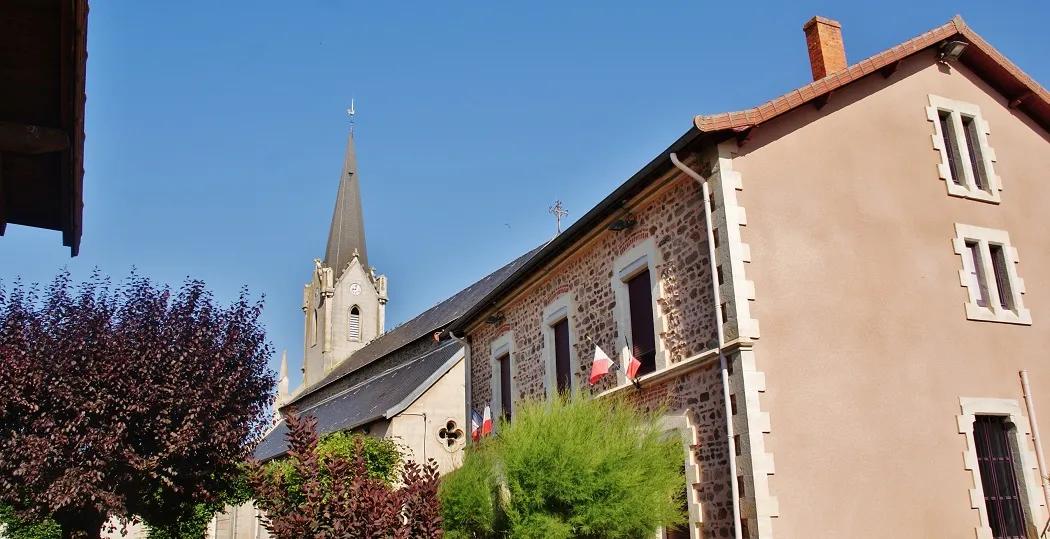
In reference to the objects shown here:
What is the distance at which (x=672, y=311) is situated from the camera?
10273mm

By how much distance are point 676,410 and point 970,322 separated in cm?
376

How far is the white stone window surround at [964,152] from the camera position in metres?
11.0

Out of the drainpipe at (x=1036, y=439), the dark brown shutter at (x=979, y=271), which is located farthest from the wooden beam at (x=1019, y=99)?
the drainpipe at (x=1036, y=439)

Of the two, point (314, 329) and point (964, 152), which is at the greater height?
point (314, 329)

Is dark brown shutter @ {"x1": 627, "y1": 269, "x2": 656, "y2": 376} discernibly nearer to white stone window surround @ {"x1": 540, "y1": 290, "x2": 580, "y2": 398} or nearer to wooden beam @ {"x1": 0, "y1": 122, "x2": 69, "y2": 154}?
white stone window surround @ {"x1": 540, "y1": 290, "x2": 580, "y2": 398}

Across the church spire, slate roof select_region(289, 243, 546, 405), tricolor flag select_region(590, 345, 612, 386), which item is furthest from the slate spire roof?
tricolor flag select_region(590, 345, 612, 386)

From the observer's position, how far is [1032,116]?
12.0 meters

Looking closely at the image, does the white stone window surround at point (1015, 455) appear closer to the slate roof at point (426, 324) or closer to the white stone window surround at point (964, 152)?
the white stone window surround at point (964, 152)

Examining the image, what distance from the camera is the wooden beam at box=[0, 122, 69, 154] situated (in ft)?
9.53

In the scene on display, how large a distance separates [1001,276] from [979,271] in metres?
0.33

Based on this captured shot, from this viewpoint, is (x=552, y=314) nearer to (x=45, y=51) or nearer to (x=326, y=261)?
(x=45, y=51)

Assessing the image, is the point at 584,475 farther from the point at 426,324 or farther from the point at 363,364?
the point at 363,364

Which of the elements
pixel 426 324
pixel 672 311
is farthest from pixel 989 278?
pixel 426 324

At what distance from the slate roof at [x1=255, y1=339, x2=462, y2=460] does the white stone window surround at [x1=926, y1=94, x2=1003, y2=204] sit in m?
13.9
